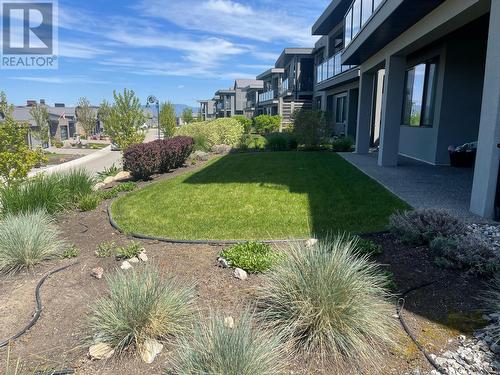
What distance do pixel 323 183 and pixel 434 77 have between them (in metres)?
5.45

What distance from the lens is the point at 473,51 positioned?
35.1 ft

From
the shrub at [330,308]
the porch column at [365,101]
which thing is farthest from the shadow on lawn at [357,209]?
the porch column at [365,101]

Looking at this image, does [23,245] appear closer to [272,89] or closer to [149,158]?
[149,158]

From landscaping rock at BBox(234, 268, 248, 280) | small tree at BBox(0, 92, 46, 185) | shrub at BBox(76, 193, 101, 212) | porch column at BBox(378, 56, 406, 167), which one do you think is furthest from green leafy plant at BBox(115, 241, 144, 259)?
porch column at BBox(378, 56, 406, 167)

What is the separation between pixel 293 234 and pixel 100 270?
2622 millimetres

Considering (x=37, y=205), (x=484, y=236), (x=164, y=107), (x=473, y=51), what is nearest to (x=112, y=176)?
(x=37, y=205)

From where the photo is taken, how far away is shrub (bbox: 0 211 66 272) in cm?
462

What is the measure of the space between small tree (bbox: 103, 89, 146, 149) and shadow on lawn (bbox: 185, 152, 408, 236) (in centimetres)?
434

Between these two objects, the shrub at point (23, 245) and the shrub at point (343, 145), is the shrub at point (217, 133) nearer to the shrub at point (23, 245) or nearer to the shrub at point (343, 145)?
the shrub at point (343, 145)

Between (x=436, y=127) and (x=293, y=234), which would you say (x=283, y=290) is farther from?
(x=436, y=127)

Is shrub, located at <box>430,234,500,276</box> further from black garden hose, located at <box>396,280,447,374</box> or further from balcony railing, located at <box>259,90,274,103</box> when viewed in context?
balcony railing, located at <box>259,90,274,103</box>

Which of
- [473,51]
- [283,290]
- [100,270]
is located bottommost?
[100,270]

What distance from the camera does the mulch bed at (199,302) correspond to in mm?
2893

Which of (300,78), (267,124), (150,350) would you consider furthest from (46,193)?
(267,124)
